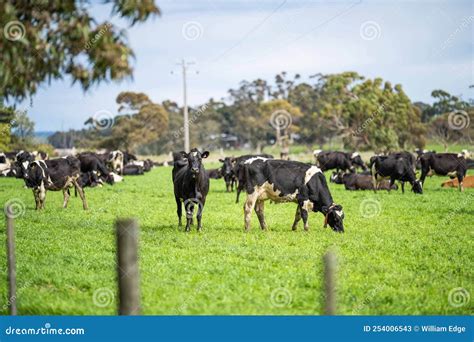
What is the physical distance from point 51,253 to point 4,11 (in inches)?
186

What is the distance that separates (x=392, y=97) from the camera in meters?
64.6

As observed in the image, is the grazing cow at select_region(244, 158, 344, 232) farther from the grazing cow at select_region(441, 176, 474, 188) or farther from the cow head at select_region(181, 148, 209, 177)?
the grazing cow at select_region(441, 176, 474, 188)

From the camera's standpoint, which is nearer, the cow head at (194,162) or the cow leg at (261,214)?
the cow head at (194,162)

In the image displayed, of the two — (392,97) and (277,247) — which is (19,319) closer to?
(277,247)

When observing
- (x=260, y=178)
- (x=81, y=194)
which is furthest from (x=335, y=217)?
(x=81, y=194)

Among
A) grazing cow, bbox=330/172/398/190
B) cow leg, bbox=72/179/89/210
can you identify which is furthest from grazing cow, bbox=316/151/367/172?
cow leg, bbox=72/179/89/210

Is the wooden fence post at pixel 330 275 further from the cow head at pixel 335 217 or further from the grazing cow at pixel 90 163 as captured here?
the grazing cow at pixel 90 163
